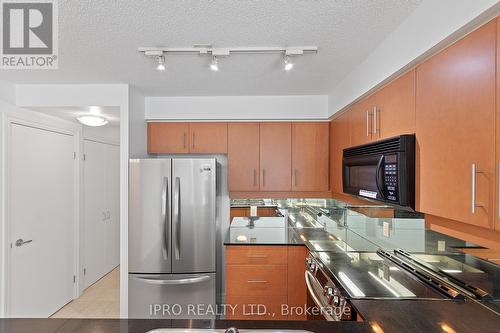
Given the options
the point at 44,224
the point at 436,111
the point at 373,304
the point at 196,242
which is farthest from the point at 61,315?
the point at 436,111

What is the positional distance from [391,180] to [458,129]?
410mm

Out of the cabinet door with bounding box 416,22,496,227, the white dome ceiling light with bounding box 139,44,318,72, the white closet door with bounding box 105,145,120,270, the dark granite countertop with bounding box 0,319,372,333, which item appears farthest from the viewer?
the white closet door with bounding box 105,145,120,270

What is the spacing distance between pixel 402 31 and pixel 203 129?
82.1 inches

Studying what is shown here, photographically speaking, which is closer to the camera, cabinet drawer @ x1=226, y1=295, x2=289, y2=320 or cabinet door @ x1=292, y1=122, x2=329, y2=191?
cabinet drawer @ x1=226, y1=295, x2=289, y2=320

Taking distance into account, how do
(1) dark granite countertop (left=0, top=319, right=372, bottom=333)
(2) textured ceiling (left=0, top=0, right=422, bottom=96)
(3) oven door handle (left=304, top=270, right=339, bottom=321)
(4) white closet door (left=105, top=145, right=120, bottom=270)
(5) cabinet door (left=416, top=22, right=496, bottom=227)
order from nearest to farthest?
(5) cabinet door (left=416, top=22, right=496, bottom=227) → (1) dark granite countertop (left=0, top=319, right=372, bottom=333) → (2) textured ceiling (left=0, top=0, right=422, bottom=96) → (3) oven door handle (left=304, top=270, right=339, bottom=321) → (4) white closet door (left=105, top=145, right=120, bottom=270)

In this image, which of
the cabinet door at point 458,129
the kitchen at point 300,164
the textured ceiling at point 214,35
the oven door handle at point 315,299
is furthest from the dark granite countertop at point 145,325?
the textured ceiling at point 214,35

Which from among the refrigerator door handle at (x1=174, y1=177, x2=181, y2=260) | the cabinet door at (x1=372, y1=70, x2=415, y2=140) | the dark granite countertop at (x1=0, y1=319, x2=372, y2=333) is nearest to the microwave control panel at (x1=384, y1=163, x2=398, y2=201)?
the cabinet door at (x1=372, y1=70, x2=415, y2=140)

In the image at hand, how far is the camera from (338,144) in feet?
8.68

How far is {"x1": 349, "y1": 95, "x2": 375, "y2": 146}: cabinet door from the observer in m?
1.91

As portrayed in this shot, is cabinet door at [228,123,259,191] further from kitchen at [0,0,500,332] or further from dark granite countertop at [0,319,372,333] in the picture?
dark granite countertop at [0,319,372,333]

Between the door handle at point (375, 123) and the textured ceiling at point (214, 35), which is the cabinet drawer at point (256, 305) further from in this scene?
the textured ceiling at point (214, 35)

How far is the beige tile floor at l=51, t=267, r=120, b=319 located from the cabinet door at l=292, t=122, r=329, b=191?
2528 millimetres
